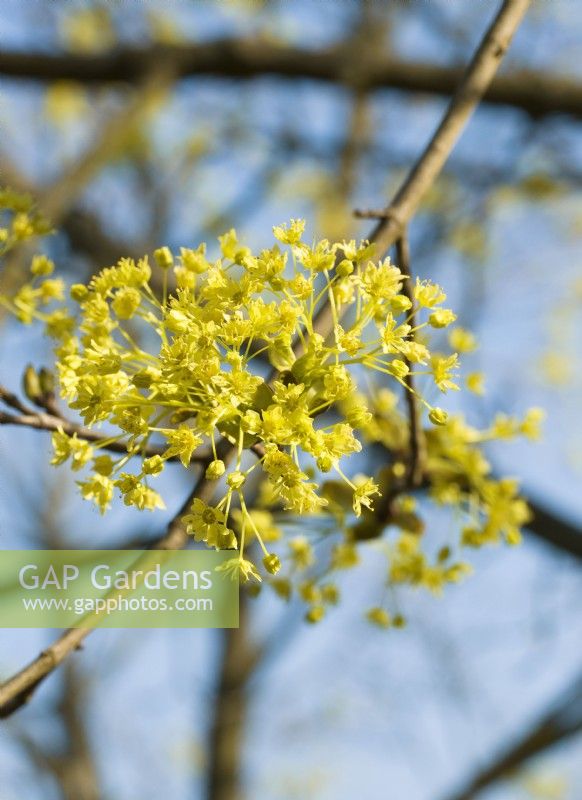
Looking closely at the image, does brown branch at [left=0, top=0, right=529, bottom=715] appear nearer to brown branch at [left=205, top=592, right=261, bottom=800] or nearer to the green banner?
the green banner

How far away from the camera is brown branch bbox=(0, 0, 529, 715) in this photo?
1295mm

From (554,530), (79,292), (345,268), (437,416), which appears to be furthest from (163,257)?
(554,530)

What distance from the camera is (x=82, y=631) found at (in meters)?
1.32

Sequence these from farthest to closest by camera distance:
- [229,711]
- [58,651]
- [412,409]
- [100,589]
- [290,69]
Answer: [229,711] → [290,69] → [100,589] → [412,409] → [58,651]

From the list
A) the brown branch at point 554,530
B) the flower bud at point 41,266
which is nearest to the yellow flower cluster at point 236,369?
the flower bud at point 41,266

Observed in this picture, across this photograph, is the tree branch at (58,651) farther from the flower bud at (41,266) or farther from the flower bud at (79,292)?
the flower bud at (41,266)

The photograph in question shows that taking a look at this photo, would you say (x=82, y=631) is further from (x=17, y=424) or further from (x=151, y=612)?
(x=151, y=612)

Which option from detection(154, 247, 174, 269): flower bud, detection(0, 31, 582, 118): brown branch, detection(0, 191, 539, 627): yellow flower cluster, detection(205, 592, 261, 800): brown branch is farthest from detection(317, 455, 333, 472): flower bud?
detection(205, 592, 261, 800): brown branch

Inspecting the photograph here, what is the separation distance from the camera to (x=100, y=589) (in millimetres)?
2014

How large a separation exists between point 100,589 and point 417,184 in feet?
3.64

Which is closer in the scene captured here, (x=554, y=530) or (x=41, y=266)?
(x=41, y=266)

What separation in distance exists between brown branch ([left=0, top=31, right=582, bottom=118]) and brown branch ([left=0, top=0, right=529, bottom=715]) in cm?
278

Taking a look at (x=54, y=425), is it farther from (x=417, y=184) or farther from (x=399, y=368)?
(x=417, y=184)

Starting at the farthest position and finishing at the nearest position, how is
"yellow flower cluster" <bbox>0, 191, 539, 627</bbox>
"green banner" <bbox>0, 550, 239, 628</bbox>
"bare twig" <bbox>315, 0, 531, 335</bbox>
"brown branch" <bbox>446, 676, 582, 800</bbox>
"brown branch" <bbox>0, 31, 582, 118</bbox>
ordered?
"brown branch" <bbox>0, 31, 582, 118</bbox>
"brown branch" <bbox>446, 676, 582, 800</bbox>
"green banner" <bbox>0, 550, 239, 628</bbox>
"bare twig" <bbox>315, 0, 531, 335</bbox>
"yellow flower cluster" <bbox>0, 191, 539, 627</bbox>
